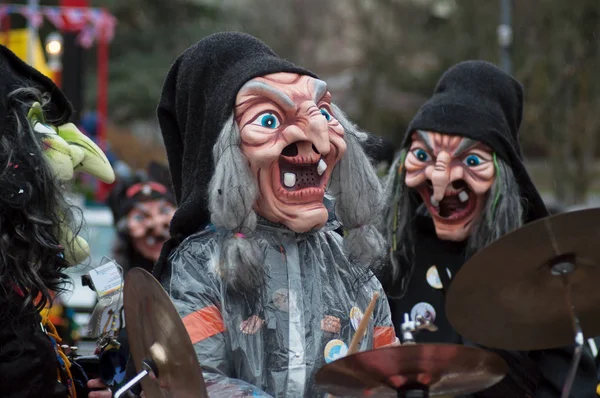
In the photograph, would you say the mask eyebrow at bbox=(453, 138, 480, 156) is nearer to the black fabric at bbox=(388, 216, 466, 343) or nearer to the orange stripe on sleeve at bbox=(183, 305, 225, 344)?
the black fabric at bbox=(388, 216, 466, 343)

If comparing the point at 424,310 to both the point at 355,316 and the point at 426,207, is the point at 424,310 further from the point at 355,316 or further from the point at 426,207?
the point at 355,316

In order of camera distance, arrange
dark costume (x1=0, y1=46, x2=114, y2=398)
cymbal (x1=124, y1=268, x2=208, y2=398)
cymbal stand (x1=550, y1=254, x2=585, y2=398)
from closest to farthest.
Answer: cymbal (x1=124, y1=268, x2=208, y2=398), cymbal stand (x1=550, y1=254, x2=585, y2=398), dark costume (x1=0, y1=46, x2=114, y2=398)

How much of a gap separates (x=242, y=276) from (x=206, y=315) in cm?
16

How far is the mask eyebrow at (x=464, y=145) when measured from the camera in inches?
178

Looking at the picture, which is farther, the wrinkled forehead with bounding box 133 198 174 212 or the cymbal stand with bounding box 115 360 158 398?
the wrinkled forehead with bounding box 133 198 174 212

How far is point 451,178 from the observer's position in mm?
4555

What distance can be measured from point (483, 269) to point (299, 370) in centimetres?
66

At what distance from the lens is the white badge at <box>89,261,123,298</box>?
12.0 feet

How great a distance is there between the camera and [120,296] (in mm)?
3707

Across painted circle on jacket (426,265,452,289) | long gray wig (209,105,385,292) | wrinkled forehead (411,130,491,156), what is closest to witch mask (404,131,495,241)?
wrinkled forehead (411,130,491,156)

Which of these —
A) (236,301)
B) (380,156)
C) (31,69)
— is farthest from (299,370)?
(380,156)

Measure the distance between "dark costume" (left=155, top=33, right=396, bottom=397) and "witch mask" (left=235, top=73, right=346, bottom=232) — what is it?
3cm

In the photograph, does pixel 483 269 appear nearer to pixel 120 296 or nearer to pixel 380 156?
pixel 120 296

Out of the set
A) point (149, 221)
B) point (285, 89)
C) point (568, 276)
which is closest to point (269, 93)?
point (285, 89)
